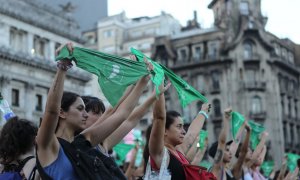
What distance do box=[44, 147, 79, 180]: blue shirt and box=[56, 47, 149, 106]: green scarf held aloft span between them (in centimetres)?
93

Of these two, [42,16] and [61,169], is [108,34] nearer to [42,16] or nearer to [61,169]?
[42,16]

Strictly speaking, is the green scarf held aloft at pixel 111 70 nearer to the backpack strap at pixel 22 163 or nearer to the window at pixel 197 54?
the backpack strap at pixel 22 163

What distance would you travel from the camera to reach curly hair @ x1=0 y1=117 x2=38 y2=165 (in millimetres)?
5098

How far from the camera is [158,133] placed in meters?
5.40

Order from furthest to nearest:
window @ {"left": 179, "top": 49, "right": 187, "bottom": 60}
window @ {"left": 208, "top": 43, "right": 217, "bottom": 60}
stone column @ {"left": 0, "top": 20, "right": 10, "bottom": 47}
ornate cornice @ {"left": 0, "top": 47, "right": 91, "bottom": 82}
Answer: window @ {"left": 179, "top": 49, "right": 187, "bottom": 60} < window @ {"left": 208, "top": 43, "right": 217, "bottom": 60} < stone column @ {"left": 0, "top": 20, "right": 10, "bottom": 47} < ornate cornice @ {"left": 0, "top": 47, "right": 91, "bottom": 82}

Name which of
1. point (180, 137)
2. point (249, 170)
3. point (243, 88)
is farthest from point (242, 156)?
point (243, 88)

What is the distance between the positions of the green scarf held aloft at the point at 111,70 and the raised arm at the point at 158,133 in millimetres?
375

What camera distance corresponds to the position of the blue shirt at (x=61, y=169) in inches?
167

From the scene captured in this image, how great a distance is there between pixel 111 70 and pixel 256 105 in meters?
53.9

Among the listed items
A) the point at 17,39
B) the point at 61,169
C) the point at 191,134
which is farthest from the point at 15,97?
the point at 61,169

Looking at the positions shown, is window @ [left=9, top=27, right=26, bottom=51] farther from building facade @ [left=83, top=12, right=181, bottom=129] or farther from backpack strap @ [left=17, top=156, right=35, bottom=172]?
backpack strap @ [left=17, top=156, right=35, bottom=172]

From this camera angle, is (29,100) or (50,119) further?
(29,100)

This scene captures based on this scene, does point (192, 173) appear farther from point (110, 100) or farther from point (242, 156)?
point (242, 156)

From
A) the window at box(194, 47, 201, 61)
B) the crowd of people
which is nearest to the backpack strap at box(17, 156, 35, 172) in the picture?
the crowd of people
